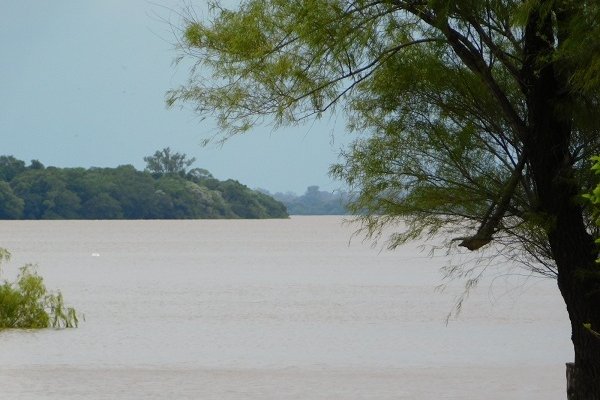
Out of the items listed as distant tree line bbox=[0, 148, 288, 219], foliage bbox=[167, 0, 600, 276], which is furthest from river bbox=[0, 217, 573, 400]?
distant tree line bbox=[0, 148, 288, 219]

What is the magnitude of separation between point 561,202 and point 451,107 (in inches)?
51.1

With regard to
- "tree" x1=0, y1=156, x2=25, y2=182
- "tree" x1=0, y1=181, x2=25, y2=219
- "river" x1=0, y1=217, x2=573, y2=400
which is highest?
"tree" x1=0, y1=156, x2=25, y2=182

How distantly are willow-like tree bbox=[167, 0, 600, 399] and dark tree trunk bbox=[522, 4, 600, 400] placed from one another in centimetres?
1

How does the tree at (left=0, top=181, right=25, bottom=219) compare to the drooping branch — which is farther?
the tree at (left=0, top=181, right=25, bottom=219)

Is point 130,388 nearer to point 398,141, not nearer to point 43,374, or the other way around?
point 43,374

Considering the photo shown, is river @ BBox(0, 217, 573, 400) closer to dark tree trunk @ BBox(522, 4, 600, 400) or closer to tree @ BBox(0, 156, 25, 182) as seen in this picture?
dark tree trunk @ BBox(522, 4, 600, 400)

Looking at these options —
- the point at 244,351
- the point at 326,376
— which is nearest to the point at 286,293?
the point at 244,351

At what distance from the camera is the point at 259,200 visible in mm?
132250

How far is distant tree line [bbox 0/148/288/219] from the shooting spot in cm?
11431

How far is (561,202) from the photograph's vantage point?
34.4ft

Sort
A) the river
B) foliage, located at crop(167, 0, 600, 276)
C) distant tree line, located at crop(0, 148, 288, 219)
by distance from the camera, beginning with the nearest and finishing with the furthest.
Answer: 1. foliage, located at crop(167, 0, 600, 276)
2. the river
3. distant tree line, located at crop(0, 148, 288, 219)

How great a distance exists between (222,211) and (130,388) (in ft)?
368

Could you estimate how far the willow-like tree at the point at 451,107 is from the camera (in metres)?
9.96

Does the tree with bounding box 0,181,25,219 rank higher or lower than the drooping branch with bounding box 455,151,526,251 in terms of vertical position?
higher
